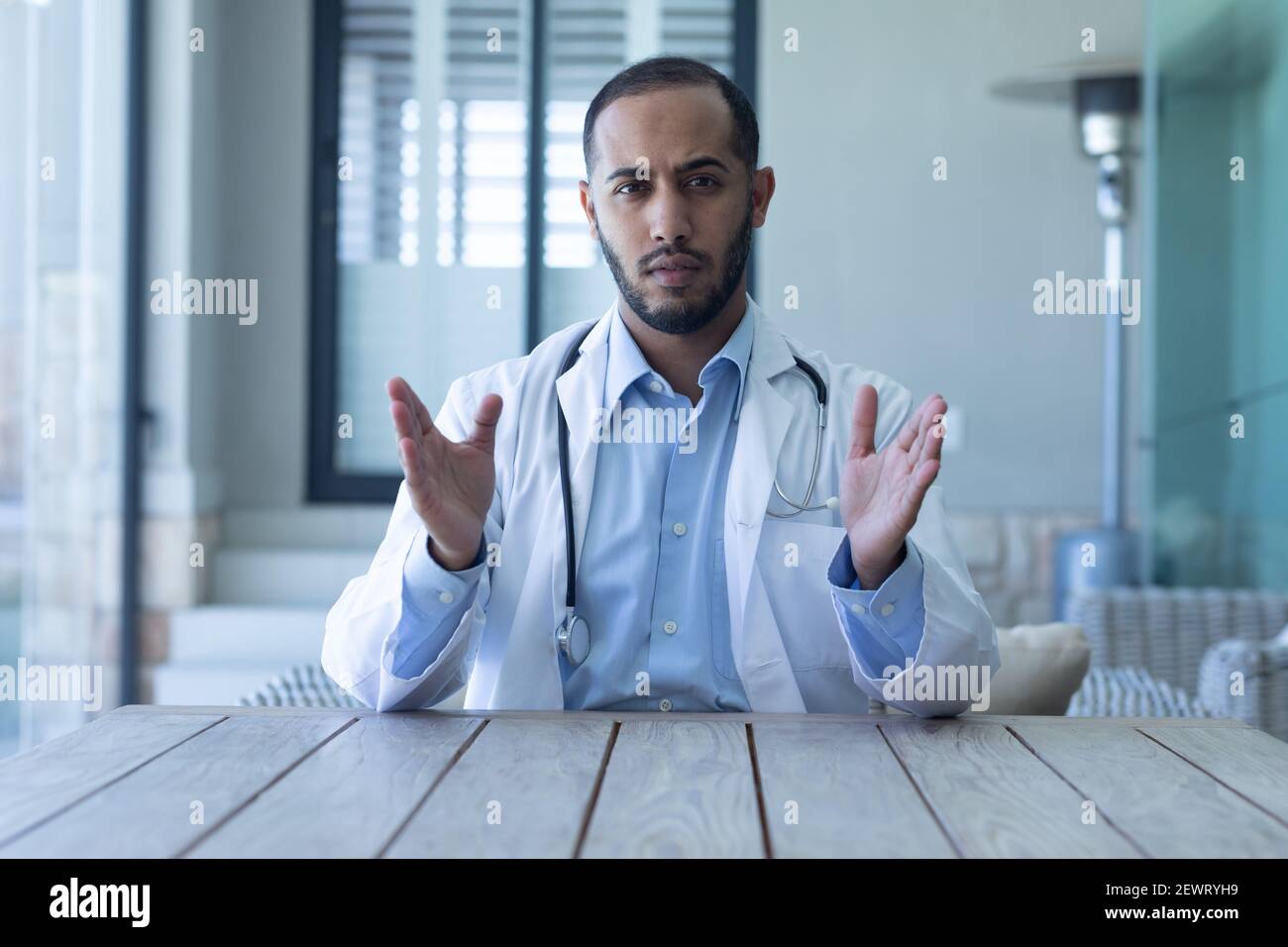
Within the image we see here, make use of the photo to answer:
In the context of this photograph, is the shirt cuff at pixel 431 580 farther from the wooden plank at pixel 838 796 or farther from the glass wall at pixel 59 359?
the glass wall at pixel 59 359

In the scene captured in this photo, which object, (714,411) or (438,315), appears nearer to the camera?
(714,411)

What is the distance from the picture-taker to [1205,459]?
3676 mm

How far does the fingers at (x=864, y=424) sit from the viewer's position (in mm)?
1450

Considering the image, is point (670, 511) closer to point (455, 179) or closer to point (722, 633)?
point (722, 633)

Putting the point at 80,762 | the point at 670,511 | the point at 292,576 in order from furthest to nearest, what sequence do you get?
the point at 292,576, the point at 670,511, the point at 80,762

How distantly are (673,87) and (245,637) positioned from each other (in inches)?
118

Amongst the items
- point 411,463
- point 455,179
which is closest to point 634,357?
point 411,463

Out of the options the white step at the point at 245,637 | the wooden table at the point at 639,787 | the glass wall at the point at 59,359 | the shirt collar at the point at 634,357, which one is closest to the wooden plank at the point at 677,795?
the wooden table at the point at 639,787

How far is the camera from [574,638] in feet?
5.39

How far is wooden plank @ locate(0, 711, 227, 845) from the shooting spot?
1.07 meters

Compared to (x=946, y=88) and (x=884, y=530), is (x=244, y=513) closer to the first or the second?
(x=946, y=88)

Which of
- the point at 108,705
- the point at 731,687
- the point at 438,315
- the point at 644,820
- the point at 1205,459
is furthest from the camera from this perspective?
the point at 438,315

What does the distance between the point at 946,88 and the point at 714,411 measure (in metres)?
3.19
